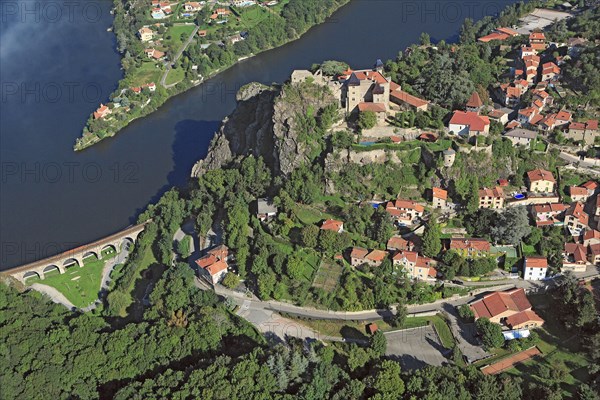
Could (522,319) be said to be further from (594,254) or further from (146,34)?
(146,34)

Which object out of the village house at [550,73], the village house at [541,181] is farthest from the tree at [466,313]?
the village house at [550,73]

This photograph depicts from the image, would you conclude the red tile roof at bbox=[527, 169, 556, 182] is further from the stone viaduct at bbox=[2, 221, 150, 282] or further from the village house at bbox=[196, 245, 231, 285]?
the stone viaduct at bbox=[2, 221, 150, 282]

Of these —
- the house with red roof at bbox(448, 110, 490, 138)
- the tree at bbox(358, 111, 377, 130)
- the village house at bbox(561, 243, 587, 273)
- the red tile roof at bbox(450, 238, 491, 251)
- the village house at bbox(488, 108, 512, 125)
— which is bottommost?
the village house at bbox(561, 243, 587, 273)

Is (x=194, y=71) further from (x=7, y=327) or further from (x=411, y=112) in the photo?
(x=7, y=327)

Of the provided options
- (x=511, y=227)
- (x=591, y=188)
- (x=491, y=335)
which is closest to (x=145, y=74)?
(x=511, y=227)

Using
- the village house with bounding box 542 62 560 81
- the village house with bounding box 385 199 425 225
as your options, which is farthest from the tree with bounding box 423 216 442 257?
the village house with bounding box 542 62 560 81

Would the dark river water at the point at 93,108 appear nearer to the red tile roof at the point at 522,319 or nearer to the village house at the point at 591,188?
the red tile roof at the point at 522,319
